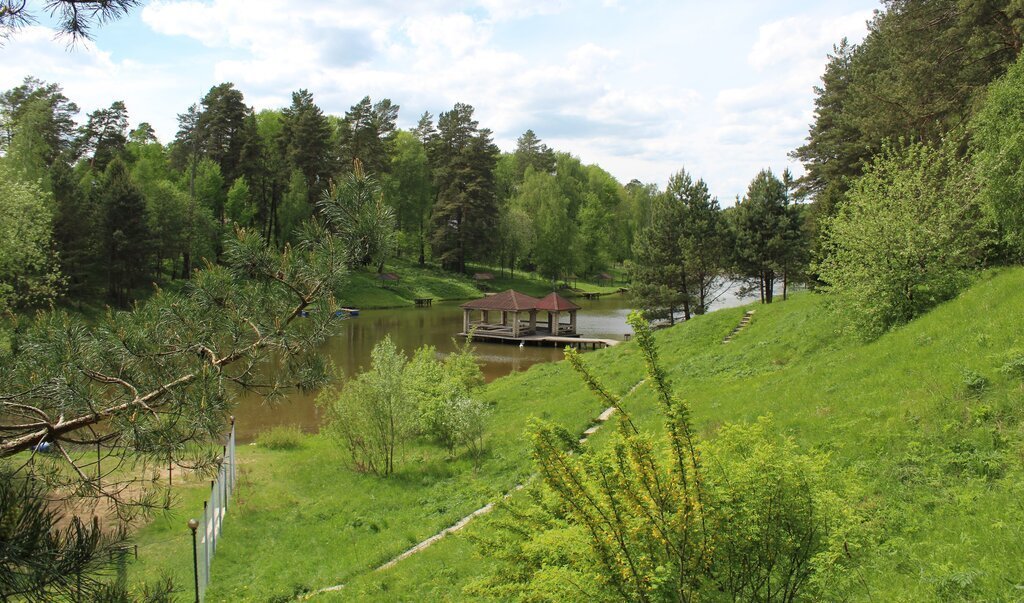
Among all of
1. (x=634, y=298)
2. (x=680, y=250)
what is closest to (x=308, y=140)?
(x=634, y=298)

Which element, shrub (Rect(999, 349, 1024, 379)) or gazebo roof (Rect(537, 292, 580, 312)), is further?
gazebo roof (Rect(537, 292, 580, 312))

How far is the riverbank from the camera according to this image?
188ft

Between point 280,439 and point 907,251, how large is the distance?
56.9ft

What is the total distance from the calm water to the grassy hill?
438cm

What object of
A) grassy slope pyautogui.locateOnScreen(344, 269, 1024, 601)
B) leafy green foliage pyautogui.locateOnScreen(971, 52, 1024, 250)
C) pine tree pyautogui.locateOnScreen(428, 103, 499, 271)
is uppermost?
pine tree pyautogui.locateOnScreen(428, 103, 499, 271)

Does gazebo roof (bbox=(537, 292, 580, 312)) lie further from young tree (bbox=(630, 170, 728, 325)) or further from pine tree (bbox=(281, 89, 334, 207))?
pine tree (bbox=(281, 89, 334, 207))

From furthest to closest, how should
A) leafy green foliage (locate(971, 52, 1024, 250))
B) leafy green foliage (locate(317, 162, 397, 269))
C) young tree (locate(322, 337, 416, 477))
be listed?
young tree (locate(322, 337, 416, 477))
leafy green foliage (locate(971, 52, 1024, 250))
leafy green foliage (locate(317, 162, 397, 269))

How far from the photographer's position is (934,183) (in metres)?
15.4

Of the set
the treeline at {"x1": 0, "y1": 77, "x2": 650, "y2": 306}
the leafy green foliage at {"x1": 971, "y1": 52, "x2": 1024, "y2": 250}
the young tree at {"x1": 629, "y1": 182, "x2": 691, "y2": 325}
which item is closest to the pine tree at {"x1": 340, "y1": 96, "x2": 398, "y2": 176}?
the treeline at {"x1": 0, "y1": 77, "x2": 650, "y2": 306}

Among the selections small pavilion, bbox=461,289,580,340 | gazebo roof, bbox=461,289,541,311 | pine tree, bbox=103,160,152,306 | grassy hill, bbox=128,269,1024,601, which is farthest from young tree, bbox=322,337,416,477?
pine tree, bbox=103,160,152,306

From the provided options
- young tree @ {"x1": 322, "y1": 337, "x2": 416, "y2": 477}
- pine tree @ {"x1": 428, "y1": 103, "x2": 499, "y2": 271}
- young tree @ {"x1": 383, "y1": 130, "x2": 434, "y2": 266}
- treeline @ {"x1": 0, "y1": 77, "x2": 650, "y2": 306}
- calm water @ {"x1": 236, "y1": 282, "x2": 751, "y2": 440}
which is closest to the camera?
young tree @ {"x1": 322, "y1": 337, "x2": 416, "y2": 477}

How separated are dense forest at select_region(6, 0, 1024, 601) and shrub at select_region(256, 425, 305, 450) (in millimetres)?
4143

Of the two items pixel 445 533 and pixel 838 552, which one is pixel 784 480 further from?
pixel 445 533

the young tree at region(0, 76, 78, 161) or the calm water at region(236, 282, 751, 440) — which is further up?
the young tree at region(0, 76, 78, 161)
